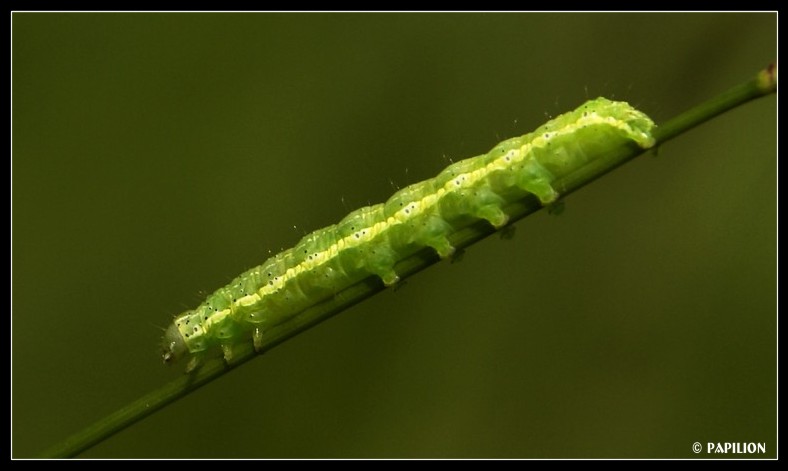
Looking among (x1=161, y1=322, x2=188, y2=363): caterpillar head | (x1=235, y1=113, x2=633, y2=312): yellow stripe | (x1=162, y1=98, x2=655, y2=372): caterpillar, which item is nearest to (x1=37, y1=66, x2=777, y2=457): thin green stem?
(x1=162, y1=98, x2=655, y2=372): caterpillar

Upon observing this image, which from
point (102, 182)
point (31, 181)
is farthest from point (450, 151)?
point (31, 181)

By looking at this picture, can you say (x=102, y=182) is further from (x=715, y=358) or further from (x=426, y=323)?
(x=715, y=358)

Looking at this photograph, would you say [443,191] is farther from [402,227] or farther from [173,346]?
[173,346]

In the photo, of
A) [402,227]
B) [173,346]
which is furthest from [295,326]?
[173,346]

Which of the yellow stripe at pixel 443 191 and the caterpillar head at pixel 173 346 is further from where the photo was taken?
the caterpillar head at pixel 173 346

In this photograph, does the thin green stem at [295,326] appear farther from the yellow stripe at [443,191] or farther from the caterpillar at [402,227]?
the yellow stripe at [443,191]

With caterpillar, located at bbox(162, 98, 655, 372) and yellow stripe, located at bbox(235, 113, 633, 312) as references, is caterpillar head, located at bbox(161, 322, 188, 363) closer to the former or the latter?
caterpillar, located at bbox(162, 98, 655, 372)

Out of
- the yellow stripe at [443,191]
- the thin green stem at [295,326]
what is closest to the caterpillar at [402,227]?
the yellow stripe at [443,191]
